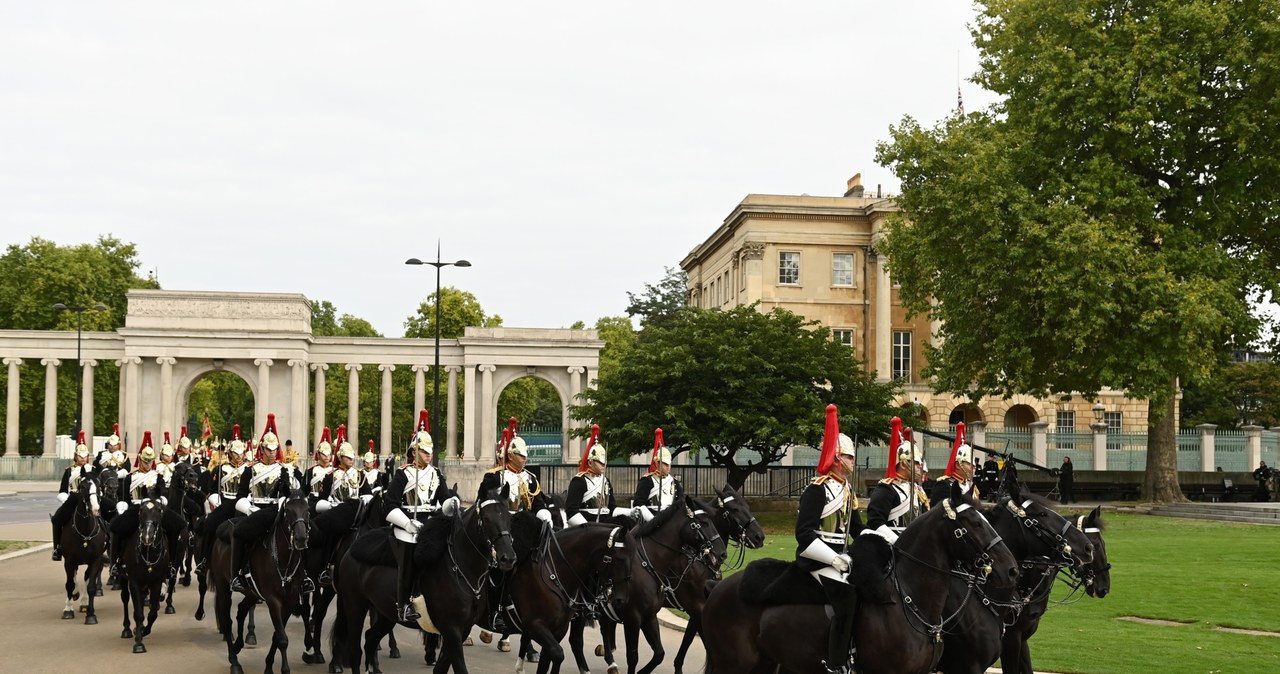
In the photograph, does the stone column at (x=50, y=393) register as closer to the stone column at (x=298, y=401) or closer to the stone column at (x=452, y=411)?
the stone column at (x=298, y=401)

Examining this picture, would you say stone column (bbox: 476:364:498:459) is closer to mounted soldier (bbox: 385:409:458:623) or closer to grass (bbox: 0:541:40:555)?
grass (bbox: 0:541:40:555)

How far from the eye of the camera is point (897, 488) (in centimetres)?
1128

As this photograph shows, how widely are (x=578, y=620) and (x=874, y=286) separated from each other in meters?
73.6

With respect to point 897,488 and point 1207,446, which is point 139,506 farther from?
point 1207,446

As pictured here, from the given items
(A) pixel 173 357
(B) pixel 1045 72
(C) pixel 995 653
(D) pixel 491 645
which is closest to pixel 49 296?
(A) pixel 173 357

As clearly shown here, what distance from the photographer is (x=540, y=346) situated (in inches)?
3216

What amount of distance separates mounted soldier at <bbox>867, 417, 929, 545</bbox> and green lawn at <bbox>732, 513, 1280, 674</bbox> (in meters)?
4.34

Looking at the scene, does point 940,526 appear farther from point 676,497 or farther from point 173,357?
point 173,357

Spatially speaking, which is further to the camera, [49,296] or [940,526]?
[49,296]

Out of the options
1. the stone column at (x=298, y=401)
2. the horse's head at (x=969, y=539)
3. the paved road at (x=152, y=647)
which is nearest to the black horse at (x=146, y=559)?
the paved road at (x=152, y=647)

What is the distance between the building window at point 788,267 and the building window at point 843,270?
238 centimetres

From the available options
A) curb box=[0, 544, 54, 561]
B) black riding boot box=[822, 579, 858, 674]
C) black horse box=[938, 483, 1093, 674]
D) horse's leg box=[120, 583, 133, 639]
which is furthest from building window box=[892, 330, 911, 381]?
black riding boot box=[822, 579, 858, 674]

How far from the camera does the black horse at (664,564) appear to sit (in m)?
14.4

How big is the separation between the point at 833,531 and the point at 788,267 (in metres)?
77.2
